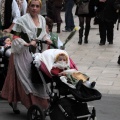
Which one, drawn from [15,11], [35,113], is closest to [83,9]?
[15,11]

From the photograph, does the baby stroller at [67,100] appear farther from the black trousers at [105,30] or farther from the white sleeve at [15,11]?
the black trousers at [105,30]

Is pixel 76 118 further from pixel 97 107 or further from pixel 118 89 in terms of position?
pixel 118 89

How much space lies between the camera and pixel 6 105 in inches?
319

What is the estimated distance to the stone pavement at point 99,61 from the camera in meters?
9.63

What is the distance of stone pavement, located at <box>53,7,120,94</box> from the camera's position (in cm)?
963

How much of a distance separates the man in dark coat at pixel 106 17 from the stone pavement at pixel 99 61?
0.26 meters

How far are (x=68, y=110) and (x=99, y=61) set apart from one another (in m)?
5.57

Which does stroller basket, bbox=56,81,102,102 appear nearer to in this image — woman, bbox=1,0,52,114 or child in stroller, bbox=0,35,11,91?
woman, bbox=1,0,52,114

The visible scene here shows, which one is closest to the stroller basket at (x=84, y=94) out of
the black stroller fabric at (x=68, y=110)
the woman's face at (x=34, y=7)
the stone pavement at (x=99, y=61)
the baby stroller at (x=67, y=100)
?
the baby stroller at (x=67, y=100)

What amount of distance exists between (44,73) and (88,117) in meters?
0.77

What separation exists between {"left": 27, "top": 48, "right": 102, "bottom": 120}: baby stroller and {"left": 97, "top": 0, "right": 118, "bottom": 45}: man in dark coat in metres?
6.60

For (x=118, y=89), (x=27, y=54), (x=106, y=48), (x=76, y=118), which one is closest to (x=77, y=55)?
(x=106, y=48)

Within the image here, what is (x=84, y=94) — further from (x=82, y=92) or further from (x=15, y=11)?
(x=15, y=11)

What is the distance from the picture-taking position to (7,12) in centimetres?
919
